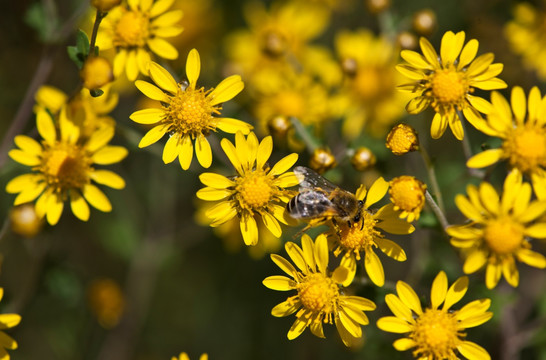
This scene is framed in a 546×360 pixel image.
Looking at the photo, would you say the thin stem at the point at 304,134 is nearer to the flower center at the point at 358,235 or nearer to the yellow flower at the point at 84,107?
the flower center at the point at 358,235

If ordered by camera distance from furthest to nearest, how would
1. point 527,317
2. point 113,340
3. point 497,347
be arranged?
point 113,340, point 527,317, point 497,347

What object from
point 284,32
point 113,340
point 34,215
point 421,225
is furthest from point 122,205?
point 421,225

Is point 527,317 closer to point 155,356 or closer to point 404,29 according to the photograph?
point 404,29

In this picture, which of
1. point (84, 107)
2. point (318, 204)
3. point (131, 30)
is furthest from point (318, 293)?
point (131, 30)

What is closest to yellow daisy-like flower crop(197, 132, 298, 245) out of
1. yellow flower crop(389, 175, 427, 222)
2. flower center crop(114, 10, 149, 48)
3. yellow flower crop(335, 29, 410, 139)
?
yellow flower crop(389, 175, 427, 222)

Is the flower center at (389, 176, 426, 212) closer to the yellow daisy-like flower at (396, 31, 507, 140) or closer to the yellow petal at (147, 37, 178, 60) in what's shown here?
the yellow daisy-like flower at (396, 31, 507, 140)

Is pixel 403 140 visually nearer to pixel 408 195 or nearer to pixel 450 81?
pixel 408 195
